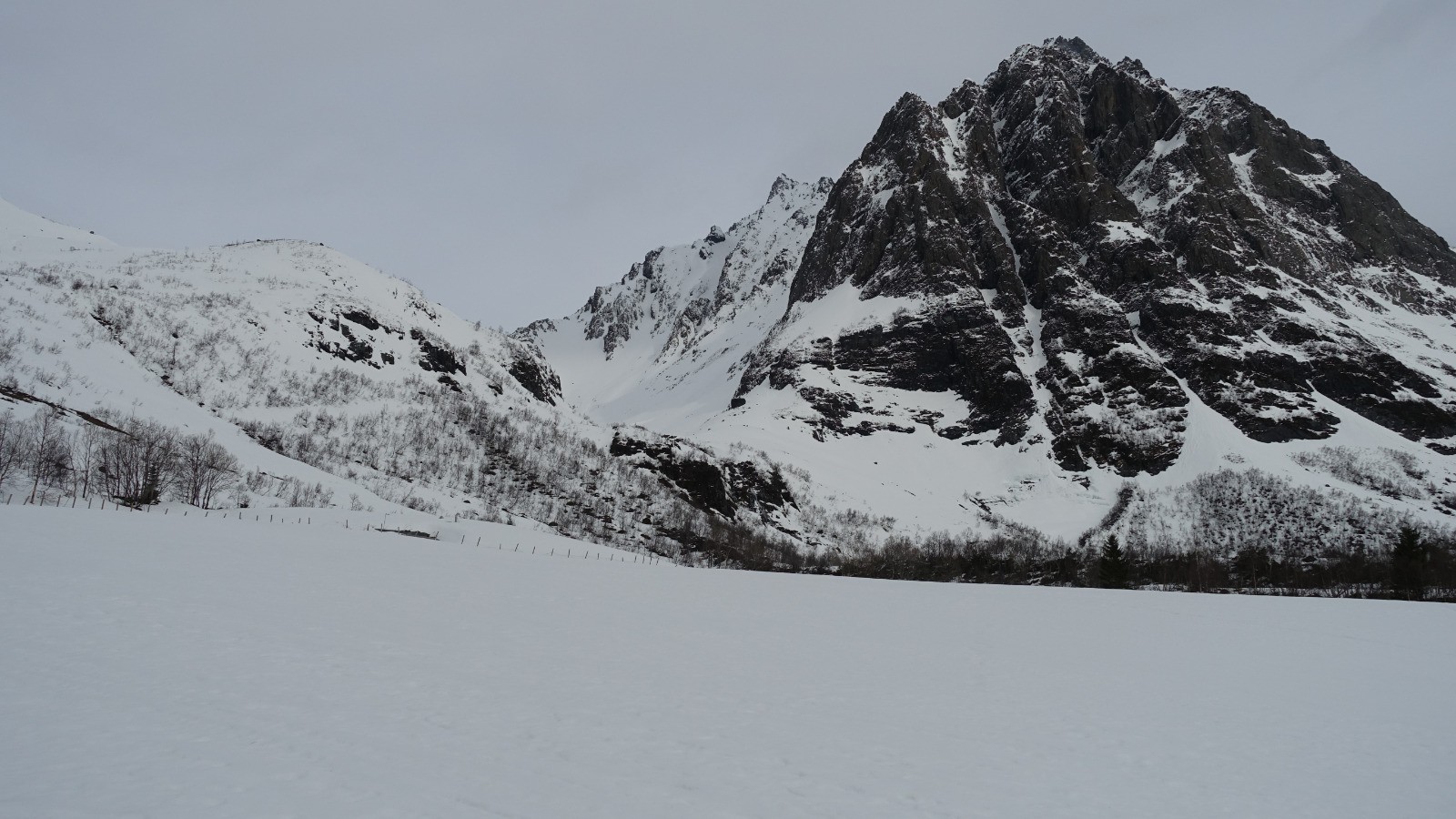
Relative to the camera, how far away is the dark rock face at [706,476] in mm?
127812

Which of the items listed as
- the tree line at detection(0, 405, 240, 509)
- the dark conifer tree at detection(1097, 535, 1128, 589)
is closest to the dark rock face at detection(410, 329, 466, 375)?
the tree line at detection(0, 405, 240, 509)

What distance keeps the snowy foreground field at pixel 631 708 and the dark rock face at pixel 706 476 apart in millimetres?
102887

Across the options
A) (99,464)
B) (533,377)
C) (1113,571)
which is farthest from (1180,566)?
(533,377)

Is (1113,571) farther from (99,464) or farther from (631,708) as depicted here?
(99,464)

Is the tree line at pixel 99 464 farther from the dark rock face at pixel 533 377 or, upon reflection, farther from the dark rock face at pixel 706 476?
the dark rock face at pixel 533 377

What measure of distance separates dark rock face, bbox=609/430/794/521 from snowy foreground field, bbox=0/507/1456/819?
10289cm

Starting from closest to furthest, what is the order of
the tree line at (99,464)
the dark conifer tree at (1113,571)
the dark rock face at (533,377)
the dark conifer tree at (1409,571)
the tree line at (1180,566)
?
the tree line at (99,464) → the dark conifer tree at (1409,571) → the dark conifer tree at (1113,571) → the tree line at (1180,566) → the dark rock face at (533,377)

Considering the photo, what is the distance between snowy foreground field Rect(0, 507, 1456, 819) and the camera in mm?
8258

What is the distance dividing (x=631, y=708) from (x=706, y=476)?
11963 centimetres

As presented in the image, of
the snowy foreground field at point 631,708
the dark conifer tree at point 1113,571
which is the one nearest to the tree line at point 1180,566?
the dark conifer tree at point 1113,571

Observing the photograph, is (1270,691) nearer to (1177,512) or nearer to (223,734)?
(223,734)

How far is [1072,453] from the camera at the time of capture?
18350 centimetres

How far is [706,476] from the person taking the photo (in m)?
132

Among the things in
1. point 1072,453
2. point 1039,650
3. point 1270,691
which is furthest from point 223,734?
point 1072,453
